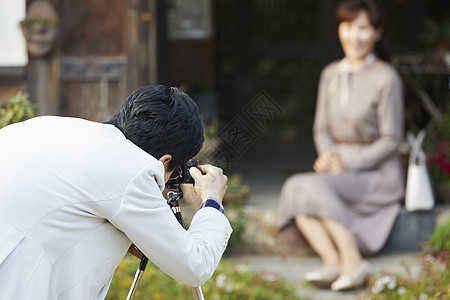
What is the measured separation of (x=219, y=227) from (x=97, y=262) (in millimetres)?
385

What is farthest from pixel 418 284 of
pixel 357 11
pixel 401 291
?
pixel 357 11

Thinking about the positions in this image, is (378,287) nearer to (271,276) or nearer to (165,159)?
(271,276)

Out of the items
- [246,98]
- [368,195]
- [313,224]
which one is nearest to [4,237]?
[313,224]

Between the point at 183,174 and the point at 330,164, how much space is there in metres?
2.89

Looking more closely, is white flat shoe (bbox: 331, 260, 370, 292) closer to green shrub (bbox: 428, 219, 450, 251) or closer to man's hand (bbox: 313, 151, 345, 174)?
green shrub (bbox: 428, 219, 450, 251)

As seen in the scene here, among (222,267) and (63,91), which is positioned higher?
(63,91)

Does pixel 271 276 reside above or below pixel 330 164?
below

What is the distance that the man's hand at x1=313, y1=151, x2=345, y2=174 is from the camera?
5301 mm

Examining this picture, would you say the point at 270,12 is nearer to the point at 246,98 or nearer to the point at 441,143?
the point at 246,98

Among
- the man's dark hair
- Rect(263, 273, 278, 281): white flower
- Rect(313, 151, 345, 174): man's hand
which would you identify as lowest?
Rect(263, 273, 278, 281): white flower

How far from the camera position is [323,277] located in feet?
15.8

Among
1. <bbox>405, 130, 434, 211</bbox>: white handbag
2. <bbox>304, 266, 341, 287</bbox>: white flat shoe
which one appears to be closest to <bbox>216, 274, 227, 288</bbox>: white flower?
<bbox>304, 266, 341, 287</bbox>: white flat shoe

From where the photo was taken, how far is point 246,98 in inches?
338

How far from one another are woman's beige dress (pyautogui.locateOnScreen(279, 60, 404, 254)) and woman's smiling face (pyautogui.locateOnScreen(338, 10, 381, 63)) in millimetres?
146
